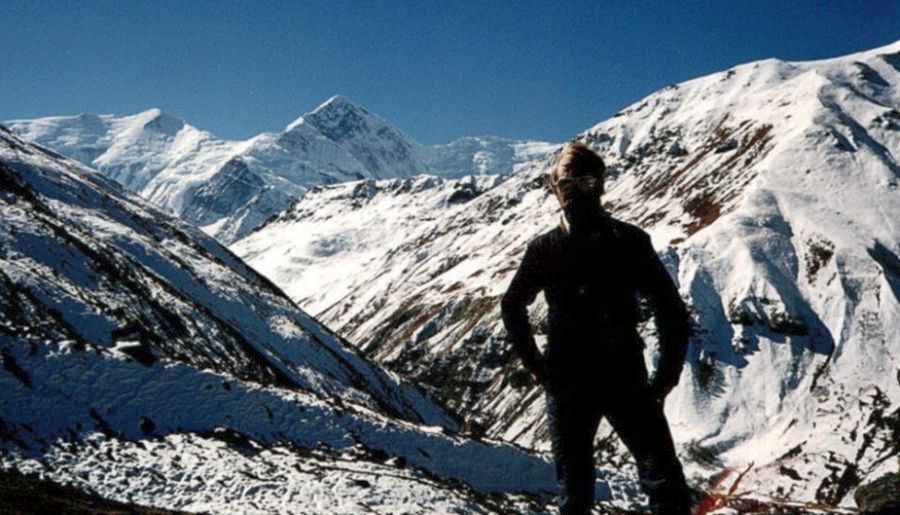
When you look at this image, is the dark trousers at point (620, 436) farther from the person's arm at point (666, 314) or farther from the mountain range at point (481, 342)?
the mountain range at point (481, 342)

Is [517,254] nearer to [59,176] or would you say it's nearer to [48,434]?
[59,176]

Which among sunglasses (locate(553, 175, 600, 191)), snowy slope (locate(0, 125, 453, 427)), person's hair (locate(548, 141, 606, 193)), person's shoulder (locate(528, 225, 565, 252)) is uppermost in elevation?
snowy slope (locate(0, 125, 453, 427))

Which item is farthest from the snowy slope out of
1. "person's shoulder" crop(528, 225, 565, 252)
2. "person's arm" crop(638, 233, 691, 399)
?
"person's arm" crop(638, 233, 691, 399)

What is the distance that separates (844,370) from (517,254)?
356 feet

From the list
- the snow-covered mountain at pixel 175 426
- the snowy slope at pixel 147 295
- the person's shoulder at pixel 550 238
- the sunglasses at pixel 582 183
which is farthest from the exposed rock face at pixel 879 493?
the snowy slope at pixel 147 295

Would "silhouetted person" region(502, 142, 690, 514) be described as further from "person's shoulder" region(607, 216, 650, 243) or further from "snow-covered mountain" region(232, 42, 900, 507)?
"snow-covered mountain" region(232, 42, 900, 507)

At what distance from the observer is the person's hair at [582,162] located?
250 inches

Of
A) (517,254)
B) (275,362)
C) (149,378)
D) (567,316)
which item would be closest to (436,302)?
(517,254)

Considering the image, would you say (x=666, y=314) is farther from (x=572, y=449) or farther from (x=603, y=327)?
(x=572, y=449)

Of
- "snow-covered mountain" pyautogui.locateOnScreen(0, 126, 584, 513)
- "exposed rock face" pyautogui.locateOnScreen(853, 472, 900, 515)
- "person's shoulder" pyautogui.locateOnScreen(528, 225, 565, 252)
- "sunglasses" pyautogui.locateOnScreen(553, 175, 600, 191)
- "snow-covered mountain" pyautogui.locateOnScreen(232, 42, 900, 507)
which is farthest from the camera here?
"snow-covered mountain" pyautogui.locateOnScreen(232, 42, 900, 507)

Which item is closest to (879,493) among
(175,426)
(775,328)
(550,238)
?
(550,238)

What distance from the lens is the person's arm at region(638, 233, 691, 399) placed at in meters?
6.28

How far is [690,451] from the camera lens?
90688 millimetres

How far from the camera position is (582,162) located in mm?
6367
